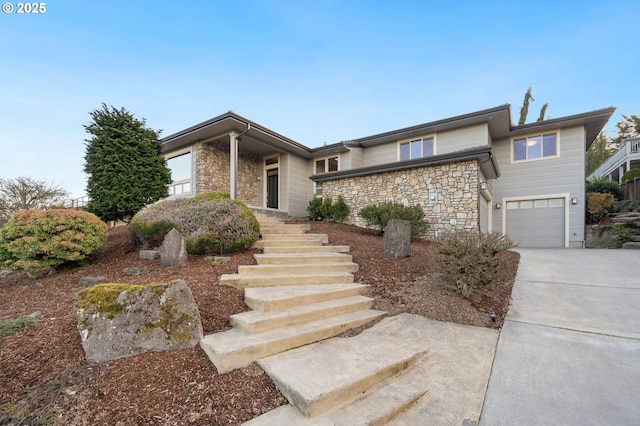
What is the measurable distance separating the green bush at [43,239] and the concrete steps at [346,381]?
203 inches

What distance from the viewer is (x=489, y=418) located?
184 centimetres

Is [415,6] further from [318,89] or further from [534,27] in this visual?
[318,89]

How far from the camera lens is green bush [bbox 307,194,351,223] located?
10.7m

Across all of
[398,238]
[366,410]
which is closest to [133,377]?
[366,410]

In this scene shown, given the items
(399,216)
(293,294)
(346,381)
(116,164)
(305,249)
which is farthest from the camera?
(399,216)

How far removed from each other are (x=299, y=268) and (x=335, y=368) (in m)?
2.52

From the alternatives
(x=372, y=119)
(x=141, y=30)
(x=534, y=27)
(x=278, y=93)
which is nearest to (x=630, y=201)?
(x=534, y=27)

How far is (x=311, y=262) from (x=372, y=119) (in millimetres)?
→ 11463

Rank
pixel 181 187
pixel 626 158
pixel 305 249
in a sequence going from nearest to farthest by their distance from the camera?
pixel 305 249 → pixel 181 187 → pixel 626 158

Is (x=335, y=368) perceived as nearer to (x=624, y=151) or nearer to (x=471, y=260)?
(x=471, y=260)

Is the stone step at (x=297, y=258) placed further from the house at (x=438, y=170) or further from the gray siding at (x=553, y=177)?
the gray siding at (x=553, y=177)

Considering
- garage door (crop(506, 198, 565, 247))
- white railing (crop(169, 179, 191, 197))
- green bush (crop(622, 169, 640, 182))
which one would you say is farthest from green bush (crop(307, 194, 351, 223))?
green bush (crop(622, 169, 640, 182))

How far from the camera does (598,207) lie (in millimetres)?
10852

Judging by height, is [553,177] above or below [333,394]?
above
